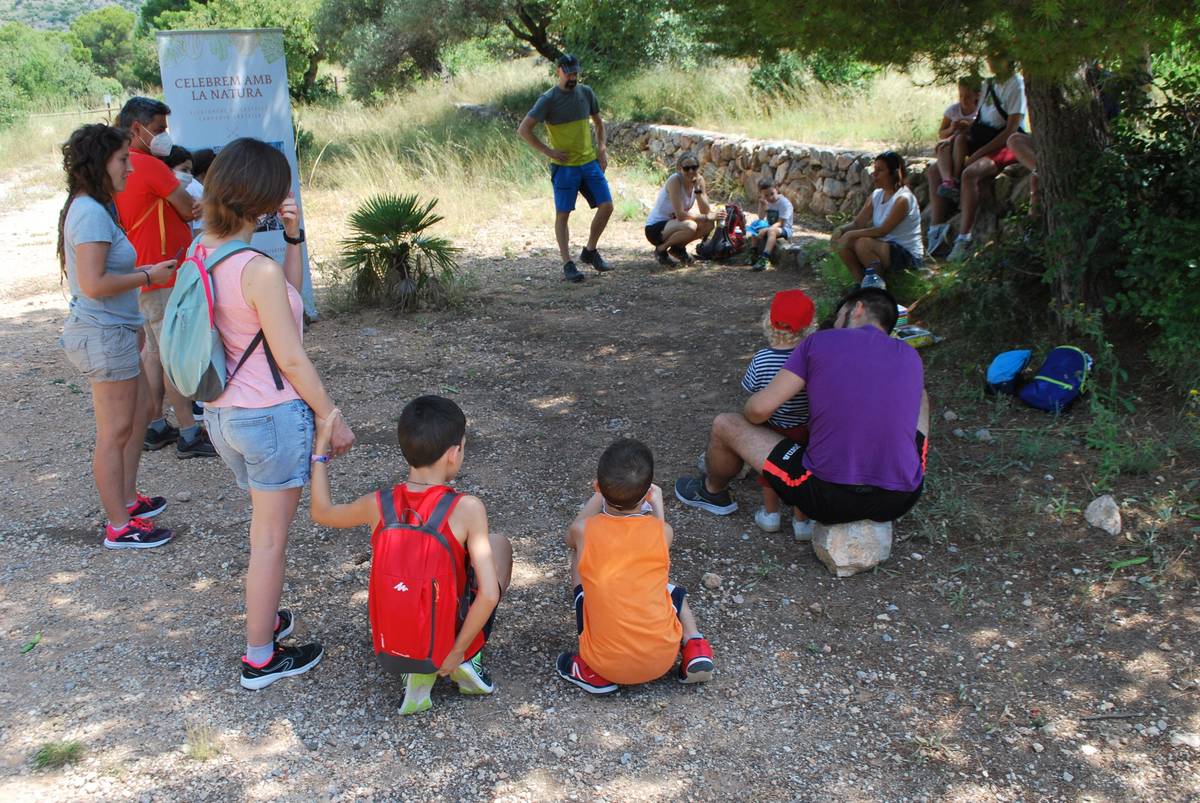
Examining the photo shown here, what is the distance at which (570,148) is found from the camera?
8133 millimetres

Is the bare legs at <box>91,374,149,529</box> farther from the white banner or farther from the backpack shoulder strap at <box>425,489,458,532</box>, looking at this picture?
the white banner

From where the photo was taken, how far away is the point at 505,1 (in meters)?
17.9

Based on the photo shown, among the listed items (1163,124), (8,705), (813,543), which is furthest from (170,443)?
(1163,124)

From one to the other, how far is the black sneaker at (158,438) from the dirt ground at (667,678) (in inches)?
5.0

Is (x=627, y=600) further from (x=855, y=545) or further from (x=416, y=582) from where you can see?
(x=855, y=545)

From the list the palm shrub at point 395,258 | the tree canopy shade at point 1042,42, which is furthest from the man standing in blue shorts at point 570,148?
the tree canopy shade at point 1042,42

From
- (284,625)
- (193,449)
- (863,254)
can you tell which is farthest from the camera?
(863,254)

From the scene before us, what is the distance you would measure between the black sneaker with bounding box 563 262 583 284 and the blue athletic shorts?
19.2 inches

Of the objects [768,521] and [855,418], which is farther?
[768,521]

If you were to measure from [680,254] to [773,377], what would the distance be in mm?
4879

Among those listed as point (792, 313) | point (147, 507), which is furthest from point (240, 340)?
point (792, 313)

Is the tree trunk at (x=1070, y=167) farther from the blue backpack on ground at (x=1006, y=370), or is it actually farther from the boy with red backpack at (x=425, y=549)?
the boy with red backpack at (x=425, y=549)

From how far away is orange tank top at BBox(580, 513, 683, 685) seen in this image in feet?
9.61

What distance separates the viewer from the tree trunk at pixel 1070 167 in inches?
197
